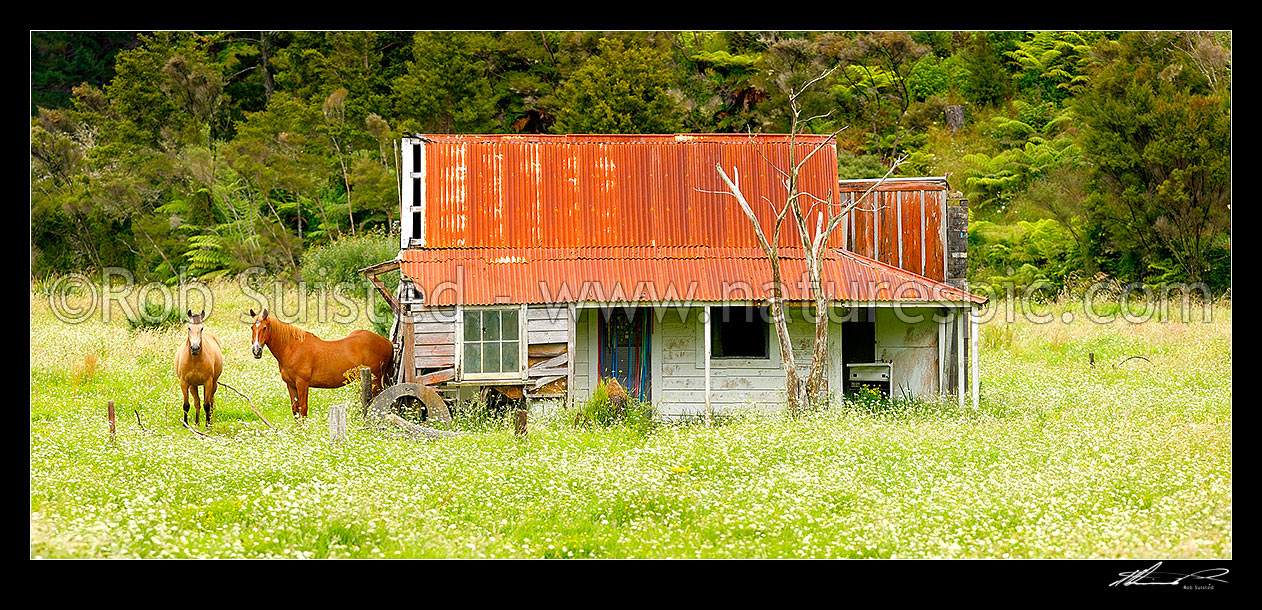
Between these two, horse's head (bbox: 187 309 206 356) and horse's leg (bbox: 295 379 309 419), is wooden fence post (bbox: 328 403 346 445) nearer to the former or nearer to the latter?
horse's head (bbox: 187 309 206 356)

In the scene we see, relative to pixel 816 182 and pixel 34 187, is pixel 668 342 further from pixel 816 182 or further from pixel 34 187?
pixel 34 187

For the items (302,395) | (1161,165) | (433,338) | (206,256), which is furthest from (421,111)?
(1161,165)

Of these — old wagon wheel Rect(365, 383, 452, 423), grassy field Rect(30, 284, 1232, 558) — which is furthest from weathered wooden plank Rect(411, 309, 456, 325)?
grassy field Rect(30, 284, 1232, 558)

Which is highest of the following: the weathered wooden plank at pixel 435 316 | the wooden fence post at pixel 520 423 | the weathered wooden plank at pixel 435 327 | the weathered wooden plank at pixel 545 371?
the weathered wooden plank at pixel 435 316

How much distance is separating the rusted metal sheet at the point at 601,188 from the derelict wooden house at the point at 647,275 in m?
0.03

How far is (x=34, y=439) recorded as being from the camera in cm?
1393

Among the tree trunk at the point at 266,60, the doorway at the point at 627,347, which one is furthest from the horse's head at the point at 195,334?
the tree trunk at the point at 266,60

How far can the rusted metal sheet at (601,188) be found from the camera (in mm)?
18859

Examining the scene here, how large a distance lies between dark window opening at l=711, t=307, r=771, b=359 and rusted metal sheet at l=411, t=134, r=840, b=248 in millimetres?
1315

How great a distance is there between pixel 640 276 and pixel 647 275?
0.13 metres

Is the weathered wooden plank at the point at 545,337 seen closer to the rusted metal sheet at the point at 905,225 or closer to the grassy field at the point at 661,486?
the grassy field at the point at 661,486

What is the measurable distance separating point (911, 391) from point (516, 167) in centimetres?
797

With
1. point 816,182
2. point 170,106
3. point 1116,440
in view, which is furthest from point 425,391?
point 170,106

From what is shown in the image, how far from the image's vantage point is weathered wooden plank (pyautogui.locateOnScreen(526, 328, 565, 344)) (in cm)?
1719
